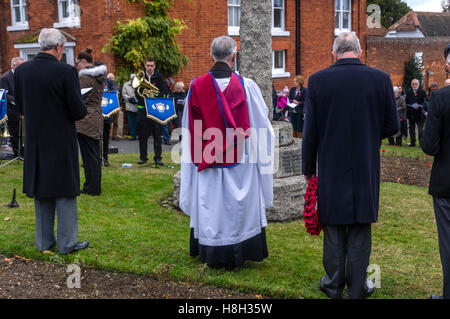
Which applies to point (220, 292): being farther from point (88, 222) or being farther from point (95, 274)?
point (88, 222)

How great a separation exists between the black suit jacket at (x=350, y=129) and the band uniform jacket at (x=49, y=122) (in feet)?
8.31

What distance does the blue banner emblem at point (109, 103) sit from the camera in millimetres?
10625

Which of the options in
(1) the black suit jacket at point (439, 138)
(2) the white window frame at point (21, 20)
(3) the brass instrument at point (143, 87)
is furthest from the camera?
(2) the white window frame at point (21, 20)

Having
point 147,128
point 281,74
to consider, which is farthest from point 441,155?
point 281,74

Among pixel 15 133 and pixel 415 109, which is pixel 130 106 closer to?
pixel 15 133

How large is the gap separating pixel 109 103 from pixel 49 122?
546 centimetres

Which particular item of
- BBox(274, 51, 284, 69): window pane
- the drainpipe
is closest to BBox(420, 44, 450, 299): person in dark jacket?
BBox(274, 51, 284, 69): window pane

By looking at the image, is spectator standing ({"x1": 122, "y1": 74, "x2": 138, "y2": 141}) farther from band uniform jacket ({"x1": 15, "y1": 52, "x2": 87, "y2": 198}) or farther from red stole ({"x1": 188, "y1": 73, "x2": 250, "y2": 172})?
red stole ({"x1": 188, "y1": 73, "x2": 250, "y2": 172})

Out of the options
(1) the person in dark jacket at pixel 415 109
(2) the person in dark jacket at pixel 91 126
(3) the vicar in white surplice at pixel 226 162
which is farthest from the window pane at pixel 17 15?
(3) the vicar in white surplice at pixel 226 162

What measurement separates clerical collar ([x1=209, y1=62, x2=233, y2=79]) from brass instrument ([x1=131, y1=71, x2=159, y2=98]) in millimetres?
6011

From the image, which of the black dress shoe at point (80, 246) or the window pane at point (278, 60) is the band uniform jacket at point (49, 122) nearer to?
the black dress shoe at point (80, 246)

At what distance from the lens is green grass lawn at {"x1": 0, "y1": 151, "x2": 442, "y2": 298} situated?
4.98 m

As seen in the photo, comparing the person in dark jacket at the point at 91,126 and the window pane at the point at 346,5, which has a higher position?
the window pane at the point at 346,5

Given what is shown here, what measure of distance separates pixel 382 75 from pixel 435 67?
114 feet
